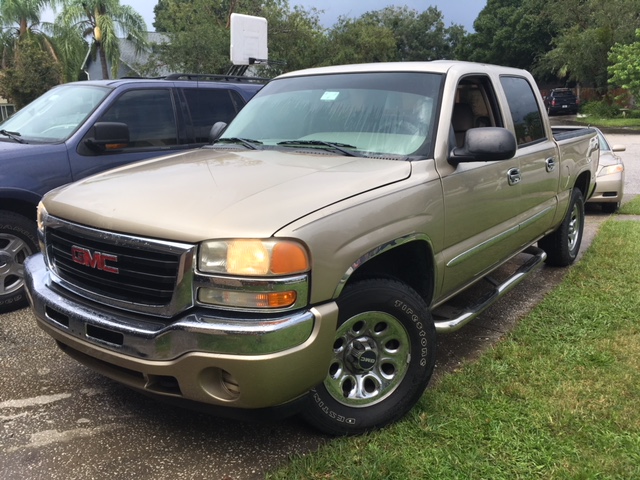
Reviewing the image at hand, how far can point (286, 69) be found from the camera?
27859 mm

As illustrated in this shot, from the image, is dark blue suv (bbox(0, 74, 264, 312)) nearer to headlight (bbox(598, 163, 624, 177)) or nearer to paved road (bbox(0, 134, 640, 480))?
paved road (bbox(0, 134, 640, 480))

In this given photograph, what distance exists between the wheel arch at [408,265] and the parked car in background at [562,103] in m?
38.5

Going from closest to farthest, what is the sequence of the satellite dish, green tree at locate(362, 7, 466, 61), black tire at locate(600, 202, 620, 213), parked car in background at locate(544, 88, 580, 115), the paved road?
the paved road, black tire at locate(600, 202, 620, 213), the satellite dish, parked car in background at locate(544, 88, 580, 115), green tree at locate(362, 7, 466, 61)

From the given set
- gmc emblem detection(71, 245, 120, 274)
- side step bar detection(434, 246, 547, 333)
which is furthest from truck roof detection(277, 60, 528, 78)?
gmc emblem detection(71, 245, 120, 274)

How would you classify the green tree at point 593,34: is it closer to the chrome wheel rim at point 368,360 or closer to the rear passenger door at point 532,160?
the rear passenger door at point 532,160

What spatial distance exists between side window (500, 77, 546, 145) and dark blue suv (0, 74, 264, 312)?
115 inches

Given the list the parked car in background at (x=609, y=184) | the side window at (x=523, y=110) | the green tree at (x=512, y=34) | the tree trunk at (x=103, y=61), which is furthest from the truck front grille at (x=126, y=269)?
the green tree at (x=512, y=34)

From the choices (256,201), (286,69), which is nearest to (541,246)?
(256,201)

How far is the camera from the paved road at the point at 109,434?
8.97 ft

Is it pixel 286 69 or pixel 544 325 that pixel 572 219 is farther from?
pixel 286 69

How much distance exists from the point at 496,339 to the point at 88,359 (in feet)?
8.93

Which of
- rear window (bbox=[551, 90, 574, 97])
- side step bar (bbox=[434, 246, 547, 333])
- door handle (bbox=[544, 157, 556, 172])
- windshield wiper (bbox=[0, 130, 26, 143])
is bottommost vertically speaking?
rear window (bbox=[551, 90, 574, 97])

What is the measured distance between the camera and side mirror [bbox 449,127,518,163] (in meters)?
3.29

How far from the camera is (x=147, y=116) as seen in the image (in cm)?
566
